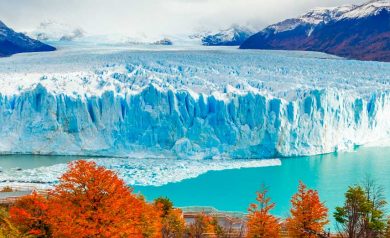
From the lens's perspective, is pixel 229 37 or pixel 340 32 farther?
pixel 229 37

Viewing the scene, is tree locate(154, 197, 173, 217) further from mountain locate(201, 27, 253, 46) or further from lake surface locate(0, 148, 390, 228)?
mountain locate(201, 27, 253, 46)

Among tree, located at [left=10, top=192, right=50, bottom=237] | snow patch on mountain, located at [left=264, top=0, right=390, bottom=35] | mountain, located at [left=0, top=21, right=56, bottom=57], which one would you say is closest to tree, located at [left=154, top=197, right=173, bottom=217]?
tree, located at [left=10, top=192, right=50, bottom=237]

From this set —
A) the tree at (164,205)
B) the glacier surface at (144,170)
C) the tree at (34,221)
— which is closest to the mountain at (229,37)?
the glacier surface at (144,170)

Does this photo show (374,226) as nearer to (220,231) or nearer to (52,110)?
(220,231)

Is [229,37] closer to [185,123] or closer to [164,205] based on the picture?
[185,123]

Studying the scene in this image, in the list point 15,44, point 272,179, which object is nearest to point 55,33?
point 15,44

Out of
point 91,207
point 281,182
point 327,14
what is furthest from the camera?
point 327,14
